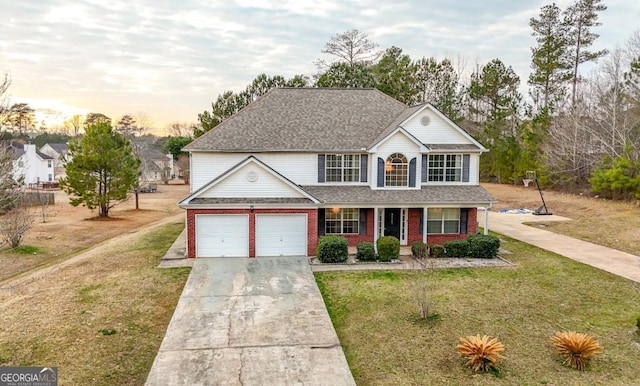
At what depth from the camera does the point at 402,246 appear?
21.1m

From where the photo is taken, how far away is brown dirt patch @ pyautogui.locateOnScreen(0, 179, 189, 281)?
2088cm

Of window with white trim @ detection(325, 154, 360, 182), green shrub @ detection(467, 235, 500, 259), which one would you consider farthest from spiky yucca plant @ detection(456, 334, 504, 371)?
window with white trim @ detection(325, 154, 360, 182)

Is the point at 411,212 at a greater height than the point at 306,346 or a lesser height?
greater

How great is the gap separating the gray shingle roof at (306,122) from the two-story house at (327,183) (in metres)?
0.09

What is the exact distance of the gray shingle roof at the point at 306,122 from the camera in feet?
67.6

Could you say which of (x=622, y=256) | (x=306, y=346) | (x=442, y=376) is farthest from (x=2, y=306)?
(x=622, y=256)

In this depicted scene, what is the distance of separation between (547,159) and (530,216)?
36.0 ft

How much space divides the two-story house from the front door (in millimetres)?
51

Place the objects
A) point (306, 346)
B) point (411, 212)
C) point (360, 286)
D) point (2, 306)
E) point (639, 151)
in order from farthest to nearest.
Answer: point (639, 151)
point (411, 212)
point (360, 286)
point (2, 306)
point (306, 346)

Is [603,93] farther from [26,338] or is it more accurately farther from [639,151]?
[26,338]

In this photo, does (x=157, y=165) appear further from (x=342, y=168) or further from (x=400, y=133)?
(x=400, y=133)

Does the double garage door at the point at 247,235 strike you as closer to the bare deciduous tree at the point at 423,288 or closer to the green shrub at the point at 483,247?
the bare deciduous tree at the point at 423,288

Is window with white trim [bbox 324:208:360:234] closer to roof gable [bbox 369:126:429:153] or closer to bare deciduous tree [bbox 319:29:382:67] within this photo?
roof gable [bbox 369:126:429:153]

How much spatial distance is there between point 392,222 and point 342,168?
3761mm
